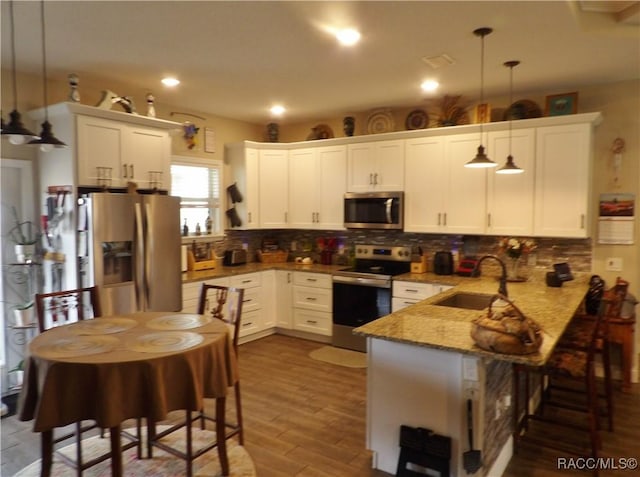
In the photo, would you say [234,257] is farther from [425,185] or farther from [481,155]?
[481,155]

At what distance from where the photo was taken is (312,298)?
17.0 feet

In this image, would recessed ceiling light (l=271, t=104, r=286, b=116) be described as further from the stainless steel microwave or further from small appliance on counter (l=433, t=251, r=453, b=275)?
small appliance on counter (l=433, t=251, r=453, b=275)

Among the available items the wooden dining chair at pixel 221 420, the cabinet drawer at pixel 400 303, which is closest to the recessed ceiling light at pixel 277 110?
the cabinet drawer at pixel 400 303

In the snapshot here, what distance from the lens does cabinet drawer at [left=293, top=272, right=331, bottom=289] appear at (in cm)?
505

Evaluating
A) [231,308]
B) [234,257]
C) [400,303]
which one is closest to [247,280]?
[234,257]

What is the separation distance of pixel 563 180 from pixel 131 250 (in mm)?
3777

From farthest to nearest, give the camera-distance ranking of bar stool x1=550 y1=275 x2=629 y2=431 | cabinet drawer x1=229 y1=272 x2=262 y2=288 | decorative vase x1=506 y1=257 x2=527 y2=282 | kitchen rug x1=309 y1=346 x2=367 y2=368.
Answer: cabinet drawer x1=229 y1=272 x2=262 y2=288
kitchen rug x1=309 y1=346 x2=367 y2=368
decorative vase x1=506 y1=257 x2=527 y2=282
bar stool x1=550 y1=275 x2=629 y2=431

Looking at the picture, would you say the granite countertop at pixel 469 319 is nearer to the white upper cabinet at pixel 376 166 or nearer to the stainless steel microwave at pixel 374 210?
the stainless steel microwave at pixel 374 210

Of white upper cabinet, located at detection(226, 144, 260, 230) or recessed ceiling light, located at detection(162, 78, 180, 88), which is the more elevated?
recessed ceiling light, located at detection(162, 78, 180, 88)

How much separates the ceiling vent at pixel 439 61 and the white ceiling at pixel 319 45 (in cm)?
6

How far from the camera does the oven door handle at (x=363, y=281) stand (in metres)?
4.61

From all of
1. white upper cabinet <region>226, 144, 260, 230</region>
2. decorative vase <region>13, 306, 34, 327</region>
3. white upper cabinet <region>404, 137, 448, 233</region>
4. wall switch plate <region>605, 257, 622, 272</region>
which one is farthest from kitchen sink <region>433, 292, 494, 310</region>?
decorative vase <region>13, 306, 34, 327</region>

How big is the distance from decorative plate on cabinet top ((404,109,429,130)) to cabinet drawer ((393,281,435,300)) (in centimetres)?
173

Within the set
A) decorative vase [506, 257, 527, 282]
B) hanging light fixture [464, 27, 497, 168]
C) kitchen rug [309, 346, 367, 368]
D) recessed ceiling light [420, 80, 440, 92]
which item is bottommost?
kitchen rug [309, 346, 367, 368]
